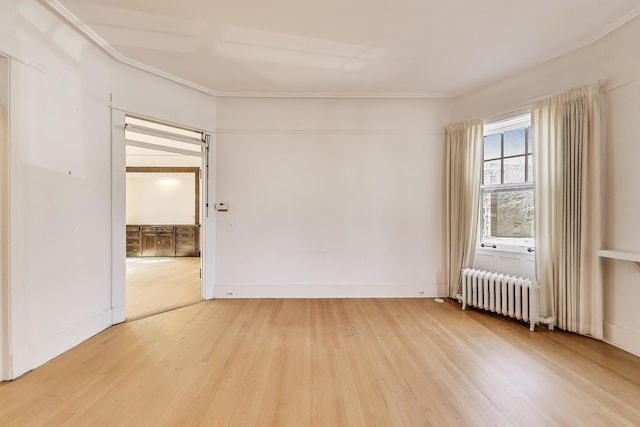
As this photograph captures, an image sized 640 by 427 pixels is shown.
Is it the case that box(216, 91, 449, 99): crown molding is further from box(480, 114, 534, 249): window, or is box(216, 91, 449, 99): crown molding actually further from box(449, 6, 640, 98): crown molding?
box(480, 114, 534, 249): window

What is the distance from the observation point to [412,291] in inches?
151

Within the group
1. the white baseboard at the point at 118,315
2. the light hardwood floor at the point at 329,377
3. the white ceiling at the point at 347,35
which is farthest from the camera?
the white baseboard at the point at 118,315

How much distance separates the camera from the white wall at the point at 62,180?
204 cm

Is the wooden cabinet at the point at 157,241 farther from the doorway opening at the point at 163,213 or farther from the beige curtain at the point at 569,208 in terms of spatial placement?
the beige curtain at the point at 569,208

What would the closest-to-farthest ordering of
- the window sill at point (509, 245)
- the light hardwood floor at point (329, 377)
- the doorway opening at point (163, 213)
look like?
the light hardwood floor at point (329, 377), the window sill at point (509, 245), the doorway opening at point (163, 213)

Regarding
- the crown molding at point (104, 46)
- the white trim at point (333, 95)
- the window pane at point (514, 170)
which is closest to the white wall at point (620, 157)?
the window pane at point (514, 170)

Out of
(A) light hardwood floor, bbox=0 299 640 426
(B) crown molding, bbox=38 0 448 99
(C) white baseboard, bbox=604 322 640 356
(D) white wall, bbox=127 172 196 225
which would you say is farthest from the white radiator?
(D) white wall, bbox=127 172 196 225

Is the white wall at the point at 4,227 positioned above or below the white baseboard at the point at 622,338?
above

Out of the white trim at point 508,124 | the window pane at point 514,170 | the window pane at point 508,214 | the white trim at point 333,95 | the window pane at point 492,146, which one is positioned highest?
the white trim at point 333,95

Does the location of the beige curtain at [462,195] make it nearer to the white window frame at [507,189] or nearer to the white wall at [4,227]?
the white window frame at [507,189]

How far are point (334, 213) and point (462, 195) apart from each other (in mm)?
1793

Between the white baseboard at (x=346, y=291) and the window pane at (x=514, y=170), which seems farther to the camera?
the white baseboard at (x=346, y=291)

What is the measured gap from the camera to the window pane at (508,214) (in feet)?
10.5

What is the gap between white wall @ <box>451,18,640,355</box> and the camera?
2.31 metres
